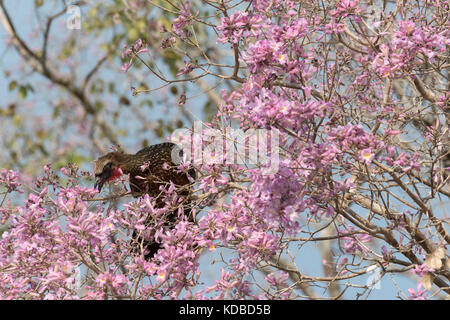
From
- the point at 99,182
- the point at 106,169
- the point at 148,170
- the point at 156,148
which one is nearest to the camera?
the point at 99,182

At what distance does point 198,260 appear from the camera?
3.72 metres

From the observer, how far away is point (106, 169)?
461cm

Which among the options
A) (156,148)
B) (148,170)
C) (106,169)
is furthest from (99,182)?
(156,148)

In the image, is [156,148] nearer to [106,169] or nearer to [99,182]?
[106,169]

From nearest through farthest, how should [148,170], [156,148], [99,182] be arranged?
[99,182] → [148,170] → [156,148]

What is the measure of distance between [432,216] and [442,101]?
0.81 metres

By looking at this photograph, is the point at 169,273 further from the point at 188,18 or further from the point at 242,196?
the point at 188,18

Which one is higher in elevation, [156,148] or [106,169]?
→ [156,148]

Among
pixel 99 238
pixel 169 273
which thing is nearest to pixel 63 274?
pixel 99 238

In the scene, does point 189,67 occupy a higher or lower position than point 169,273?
higher

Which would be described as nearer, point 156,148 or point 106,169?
point 106,169

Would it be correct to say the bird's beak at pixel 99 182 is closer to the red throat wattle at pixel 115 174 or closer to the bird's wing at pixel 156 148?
the red throat wattle at pixel 115 174

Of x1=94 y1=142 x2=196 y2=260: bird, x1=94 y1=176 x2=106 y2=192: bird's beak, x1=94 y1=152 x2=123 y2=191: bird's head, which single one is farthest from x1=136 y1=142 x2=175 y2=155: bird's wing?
x1=94 y1=176 x2=106 y2=192: bird's beak

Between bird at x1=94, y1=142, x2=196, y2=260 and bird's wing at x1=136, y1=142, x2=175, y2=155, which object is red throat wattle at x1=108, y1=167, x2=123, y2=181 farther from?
bird's wing at x1=136, y1=142, x2=175, y2=155
